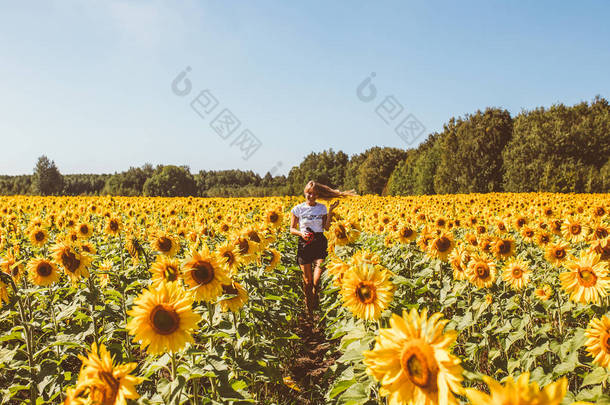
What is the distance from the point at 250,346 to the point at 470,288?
3.13m

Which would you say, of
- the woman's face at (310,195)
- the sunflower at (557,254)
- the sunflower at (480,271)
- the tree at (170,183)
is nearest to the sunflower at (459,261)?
the sunflower at (480,271)

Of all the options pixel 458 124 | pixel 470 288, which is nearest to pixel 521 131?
pixel 458 124

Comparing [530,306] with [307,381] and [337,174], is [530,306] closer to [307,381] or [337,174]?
[307,381]

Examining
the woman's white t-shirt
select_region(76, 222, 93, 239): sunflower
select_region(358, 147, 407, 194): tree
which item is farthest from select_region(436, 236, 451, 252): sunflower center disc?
select_region(358, 147, 407, 194): tree

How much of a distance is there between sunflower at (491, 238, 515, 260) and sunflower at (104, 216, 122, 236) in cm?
664

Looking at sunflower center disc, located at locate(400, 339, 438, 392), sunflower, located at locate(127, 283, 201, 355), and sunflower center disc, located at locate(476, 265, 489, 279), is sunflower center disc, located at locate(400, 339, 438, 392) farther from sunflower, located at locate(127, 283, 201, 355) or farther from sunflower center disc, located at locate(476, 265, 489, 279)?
sunflower center disc, located at locate(476, 265, 489, 279)

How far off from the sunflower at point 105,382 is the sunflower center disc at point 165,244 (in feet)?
10.9

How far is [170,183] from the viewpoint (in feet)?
183

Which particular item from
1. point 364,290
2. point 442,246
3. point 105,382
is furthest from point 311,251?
point 105,382

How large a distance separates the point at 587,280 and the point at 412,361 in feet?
9.46

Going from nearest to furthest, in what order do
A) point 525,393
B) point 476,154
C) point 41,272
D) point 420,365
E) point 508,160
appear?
point 525,393
point 420,365
point 41,272
point 508,160
point 476,154

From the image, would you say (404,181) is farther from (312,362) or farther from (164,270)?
(164,270)

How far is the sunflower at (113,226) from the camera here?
6914 mm

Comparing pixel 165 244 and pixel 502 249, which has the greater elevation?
pixel 502 249
